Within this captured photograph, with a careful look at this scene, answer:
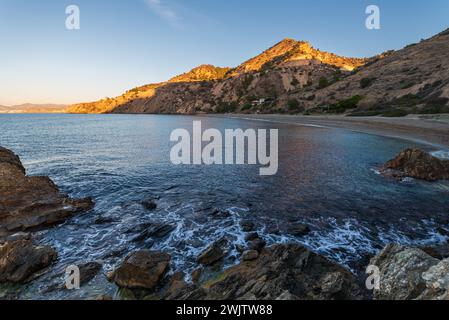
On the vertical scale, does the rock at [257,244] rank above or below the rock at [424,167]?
below

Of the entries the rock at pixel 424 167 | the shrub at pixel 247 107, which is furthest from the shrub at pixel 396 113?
the shrub at pixel 247 107

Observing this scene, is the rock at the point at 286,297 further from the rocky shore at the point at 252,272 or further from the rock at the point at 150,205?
the rock at the point at 150,205

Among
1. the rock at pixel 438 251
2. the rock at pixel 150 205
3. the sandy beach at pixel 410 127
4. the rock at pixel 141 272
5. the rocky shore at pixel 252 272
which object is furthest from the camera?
the sandy beach at pixel 410 127

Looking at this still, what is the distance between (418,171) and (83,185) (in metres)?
22.3

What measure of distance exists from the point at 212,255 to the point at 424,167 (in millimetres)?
16557

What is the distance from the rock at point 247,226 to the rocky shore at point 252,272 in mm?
74

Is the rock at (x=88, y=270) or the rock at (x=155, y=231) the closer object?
the rock at (x=88, y=270)

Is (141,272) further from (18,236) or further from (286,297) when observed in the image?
(18,236)

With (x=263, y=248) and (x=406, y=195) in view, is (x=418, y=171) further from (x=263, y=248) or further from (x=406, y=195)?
(x=263, y=248)

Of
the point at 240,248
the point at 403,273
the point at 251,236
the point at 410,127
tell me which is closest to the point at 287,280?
the point at 403,273

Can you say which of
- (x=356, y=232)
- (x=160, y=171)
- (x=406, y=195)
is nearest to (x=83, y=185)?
(x=160, y=171)

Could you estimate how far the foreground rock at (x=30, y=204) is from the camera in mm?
10312

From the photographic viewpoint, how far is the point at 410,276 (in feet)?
18.5

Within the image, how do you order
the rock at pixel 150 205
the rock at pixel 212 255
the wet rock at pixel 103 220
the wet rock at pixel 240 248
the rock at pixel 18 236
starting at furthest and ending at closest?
the rock at pixel 150 205, the wet rock at pixel 103 220, the rock at pixel 18 236, the wet rock at pixel 240 248, the rock at pixel 212 255
